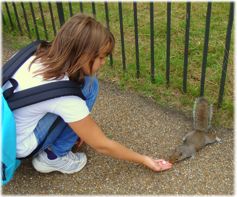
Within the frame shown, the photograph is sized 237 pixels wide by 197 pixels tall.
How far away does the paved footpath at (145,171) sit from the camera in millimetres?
2398

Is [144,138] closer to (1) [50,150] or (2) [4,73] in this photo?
(1) [50,150]

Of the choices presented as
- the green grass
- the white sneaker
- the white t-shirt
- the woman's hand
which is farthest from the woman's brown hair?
the green grass

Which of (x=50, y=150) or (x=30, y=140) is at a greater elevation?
(x=30, y=140)

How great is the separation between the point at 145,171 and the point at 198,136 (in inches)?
16.6

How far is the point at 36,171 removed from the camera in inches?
102

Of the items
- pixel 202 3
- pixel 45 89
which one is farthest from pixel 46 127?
pixel 202 3

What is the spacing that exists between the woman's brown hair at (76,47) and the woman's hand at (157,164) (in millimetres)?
711

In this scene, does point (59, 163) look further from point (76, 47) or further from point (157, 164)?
point (76, 47)

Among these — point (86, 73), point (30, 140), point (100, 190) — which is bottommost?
point (100, 190)

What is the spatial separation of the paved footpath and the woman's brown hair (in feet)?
2.38

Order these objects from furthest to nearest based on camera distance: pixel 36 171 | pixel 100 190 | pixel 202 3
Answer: pixel 202 3 → pixel 36 171 → pixel 100 190

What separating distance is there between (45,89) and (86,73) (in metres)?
0.26

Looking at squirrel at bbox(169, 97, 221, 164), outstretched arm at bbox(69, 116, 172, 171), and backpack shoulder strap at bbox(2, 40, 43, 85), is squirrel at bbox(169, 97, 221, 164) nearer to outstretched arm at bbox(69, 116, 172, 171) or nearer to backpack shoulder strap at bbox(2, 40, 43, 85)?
outstretched arm at bbox(69, 116, 172, 171)

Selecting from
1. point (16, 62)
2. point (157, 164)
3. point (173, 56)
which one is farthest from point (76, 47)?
point (173, 56)
